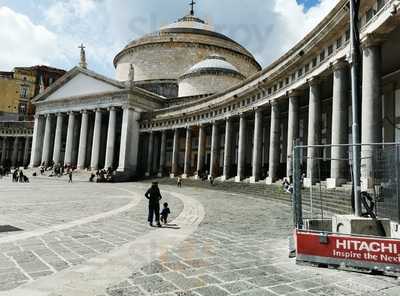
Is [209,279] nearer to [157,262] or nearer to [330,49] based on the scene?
[157,262]

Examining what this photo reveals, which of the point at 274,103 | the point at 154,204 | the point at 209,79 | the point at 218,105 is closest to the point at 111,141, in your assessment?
the point at 209,79

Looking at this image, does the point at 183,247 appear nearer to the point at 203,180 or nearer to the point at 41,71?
the point at 203,180

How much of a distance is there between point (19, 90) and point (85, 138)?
3321 centimetres

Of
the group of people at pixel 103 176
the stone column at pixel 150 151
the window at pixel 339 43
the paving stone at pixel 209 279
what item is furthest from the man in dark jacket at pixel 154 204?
the stone column at pixel 150 151

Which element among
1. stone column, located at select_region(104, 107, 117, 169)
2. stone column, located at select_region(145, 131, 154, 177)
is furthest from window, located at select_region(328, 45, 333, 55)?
stone column, located at select_region(104, 107, 117, 169)

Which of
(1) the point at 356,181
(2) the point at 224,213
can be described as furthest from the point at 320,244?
(2) the point at 224,213

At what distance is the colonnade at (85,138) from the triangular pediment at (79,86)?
8.64ft

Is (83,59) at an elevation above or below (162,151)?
above

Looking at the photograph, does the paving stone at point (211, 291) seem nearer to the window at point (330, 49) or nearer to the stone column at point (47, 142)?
the window at point (330, 49)

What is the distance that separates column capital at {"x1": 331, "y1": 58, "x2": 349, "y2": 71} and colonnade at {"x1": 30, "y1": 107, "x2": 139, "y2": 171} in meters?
30.7

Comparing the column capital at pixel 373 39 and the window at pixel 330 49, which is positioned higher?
the window at pixel 330 49

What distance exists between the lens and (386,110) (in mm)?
20844

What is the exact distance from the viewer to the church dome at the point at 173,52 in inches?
2194

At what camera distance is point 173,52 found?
184 feet
